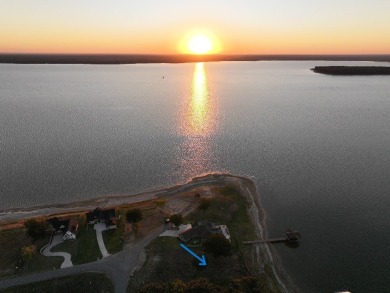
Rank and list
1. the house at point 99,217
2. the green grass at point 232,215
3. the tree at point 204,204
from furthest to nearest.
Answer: the tree at point 204,204 < the house at point 99,217 < the green grass at point 232,215

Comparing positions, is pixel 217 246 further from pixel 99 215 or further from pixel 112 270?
A: pixel 99 215

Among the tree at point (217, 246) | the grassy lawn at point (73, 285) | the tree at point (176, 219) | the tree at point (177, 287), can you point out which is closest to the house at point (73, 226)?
the grassy lawn at point (73, 285)

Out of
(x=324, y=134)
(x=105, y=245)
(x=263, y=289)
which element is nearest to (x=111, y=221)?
(x=105, y=245)

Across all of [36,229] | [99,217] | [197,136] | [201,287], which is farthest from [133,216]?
[197,136]

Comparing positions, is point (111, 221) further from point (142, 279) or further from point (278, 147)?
point (278, 147)

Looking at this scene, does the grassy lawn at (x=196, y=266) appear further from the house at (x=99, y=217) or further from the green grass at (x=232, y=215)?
the house at (x=99, y=217)

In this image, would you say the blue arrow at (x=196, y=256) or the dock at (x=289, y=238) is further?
the dock at (x=289, y=238)

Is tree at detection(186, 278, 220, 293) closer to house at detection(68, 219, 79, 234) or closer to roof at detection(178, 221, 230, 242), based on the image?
roof at detection(178, 221, 230, 242)

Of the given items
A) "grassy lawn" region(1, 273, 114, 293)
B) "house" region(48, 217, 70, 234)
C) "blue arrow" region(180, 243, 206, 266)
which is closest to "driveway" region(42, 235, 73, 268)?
"house" region(48, 217, 70, 234)
